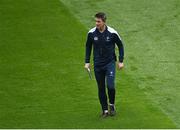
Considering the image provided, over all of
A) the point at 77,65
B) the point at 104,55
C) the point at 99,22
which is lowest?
the point at 77,65

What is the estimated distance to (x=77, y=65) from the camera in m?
17.2

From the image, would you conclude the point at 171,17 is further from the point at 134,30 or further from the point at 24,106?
the point at 24,106

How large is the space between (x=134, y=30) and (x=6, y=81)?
457 centimetres

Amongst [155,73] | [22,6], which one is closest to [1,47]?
[22,6]

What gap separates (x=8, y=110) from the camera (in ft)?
48.1

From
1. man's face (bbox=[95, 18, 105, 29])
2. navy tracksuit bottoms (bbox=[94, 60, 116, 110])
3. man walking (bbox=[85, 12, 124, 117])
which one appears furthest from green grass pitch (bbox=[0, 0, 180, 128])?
man's face (bbox=[95, 18, 105, 29])

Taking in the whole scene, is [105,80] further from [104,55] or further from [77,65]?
[77,65]

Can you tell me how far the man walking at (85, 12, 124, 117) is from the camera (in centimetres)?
1380

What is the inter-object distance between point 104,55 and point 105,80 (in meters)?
0.57

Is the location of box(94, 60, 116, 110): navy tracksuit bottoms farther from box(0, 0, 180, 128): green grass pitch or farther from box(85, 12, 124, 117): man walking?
box(0, 0, 180, 128): green grass pitch

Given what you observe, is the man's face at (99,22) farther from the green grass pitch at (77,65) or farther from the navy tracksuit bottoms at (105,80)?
the green grass pitch at (77,65)

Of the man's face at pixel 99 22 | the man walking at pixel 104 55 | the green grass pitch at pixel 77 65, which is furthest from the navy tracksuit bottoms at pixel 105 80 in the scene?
the man's face at pixel 99 22

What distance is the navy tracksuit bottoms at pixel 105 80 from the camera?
13883mm

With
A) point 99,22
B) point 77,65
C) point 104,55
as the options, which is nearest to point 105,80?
point 104,55
